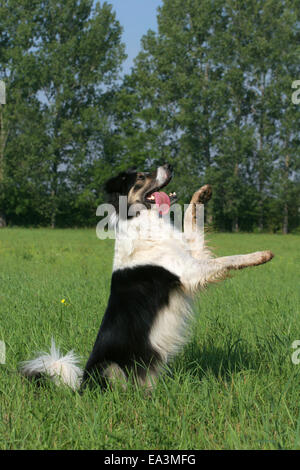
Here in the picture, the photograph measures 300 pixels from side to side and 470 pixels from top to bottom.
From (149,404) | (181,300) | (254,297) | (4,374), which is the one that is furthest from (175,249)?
(254,297)

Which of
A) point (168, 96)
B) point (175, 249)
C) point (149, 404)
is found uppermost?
point (168, 96)

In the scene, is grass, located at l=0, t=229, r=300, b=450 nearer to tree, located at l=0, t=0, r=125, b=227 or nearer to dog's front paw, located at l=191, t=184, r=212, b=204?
dog's front paw, located at l=191, t=184, r=212, b=204

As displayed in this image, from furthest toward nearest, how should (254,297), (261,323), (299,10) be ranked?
(299,10)
(254,297)
(261,323)

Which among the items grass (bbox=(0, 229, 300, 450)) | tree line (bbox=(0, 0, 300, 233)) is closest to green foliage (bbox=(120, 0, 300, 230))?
tree line (bbox=(0, 0, 300, 233))

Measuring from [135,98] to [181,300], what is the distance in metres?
36.9

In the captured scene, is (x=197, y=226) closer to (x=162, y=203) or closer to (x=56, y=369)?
(x=162, y=203)

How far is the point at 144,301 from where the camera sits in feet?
10.5

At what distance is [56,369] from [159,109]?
36.6 meters

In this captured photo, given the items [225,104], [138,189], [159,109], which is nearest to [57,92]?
[159,109]

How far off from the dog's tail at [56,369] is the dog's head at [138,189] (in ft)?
4.22

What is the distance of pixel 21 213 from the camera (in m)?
37.4

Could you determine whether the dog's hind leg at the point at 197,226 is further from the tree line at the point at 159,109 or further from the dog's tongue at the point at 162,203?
the tree line at the point at 159,109

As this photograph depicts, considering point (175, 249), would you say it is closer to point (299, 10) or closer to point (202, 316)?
point (202, 316)

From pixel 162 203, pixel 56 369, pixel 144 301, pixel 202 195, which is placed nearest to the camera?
pixel 144 301
